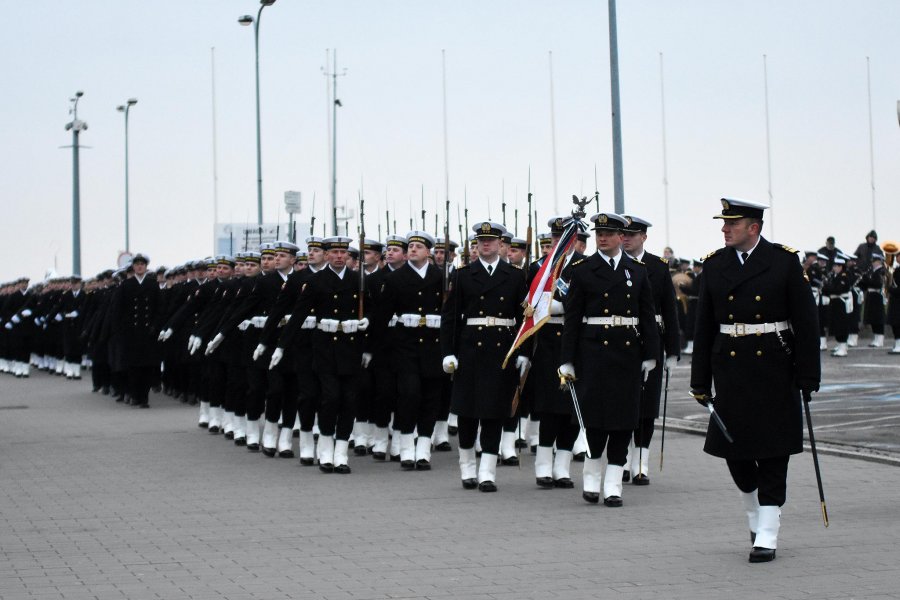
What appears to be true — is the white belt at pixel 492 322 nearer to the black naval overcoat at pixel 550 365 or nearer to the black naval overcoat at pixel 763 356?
the black naval overcoat at pixel 550 365

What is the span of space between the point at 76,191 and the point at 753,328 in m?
41.5

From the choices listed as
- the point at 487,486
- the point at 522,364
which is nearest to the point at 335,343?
the point at 522,364

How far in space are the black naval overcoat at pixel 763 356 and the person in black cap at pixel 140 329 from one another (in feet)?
51.0

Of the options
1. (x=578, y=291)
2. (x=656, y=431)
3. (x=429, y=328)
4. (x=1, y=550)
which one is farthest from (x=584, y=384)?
(x=656, y=431)

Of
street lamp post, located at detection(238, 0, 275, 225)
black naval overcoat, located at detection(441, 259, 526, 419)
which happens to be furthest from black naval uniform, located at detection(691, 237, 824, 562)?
street lamp post, located at detection(238, 0, 275, 225)

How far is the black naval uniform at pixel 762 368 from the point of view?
359 inches

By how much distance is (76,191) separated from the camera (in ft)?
159

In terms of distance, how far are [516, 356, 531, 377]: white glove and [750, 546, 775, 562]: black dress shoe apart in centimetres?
411

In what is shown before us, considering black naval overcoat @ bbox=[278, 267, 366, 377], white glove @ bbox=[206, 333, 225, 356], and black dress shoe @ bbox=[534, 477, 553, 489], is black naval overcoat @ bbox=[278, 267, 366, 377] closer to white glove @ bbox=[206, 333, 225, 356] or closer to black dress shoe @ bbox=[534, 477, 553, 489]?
white glove @ bbox=[206, 333, 225, 356]

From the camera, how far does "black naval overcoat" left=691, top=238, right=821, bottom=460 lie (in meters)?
9.13

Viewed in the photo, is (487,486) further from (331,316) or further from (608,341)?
(331,316)

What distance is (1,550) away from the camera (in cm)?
998

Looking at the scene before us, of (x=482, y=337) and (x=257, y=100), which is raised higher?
(x=257, y=100)

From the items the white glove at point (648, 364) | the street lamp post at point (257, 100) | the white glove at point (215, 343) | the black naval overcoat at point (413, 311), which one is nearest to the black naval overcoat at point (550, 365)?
the white glove at point (648, 364)
